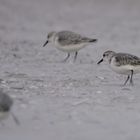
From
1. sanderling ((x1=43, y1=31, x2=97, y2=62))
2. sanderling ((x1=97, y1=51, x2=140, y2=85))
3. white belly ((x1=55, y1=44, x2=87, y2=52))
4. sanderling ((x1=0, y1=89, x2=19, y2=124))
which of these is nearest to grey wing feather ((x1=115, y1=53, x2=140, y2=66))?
sanderling ((x1=97, y1=51, x2=140, y2=85))

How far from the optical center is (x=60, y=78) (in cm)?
1349

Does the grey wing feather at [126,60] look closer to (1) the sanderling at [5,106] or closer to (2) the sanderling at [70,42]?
(2) the sanderling at [70,42]

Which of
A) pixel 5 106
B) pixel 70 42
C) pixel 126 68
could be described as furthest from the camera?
pixel 70 42

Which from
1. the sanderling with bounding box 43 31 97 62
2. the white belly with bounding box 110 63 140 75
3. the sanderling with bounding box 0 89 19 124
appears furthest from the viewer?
the sanderling with bounding box 43 31 97 62

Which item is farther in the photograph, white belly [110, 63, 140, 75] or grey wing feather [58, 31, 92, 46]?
grey wing feather [58, 31, 92, 46]

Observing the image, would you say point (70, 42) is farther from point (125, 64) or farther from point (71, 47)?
point (125, 64)

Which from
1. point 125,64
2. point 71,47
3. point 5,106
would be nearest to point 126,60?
point 125,64

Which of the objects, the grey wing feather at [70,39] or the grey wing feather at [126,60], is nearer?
the grey wing feather at [126,60]

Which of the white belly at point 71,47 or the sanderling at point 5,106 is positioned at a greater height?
the white belly at point 71,47

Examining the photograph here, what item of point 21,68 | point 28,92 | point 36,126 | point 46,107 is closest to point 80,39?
point 21,68

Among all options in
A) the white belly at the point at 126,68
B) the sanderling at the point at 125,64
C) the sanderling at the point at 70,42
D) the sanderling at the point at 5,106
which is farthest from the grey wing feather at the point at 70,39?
the sanderling at the point at 5,106

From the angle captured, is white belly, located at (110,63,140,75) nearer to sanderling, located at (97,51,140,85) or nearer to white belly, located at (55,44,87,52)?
sanderling, located at (97,51,140,85)

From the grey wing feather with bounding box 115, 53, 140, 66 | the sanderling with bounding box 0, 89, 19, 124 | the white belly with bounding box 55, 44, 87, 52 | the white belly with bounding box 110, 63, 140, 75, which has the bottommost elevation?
the sanderling with bounding box 0, 89, 19, 124

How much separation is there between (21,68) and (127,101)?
3868 millimetres
